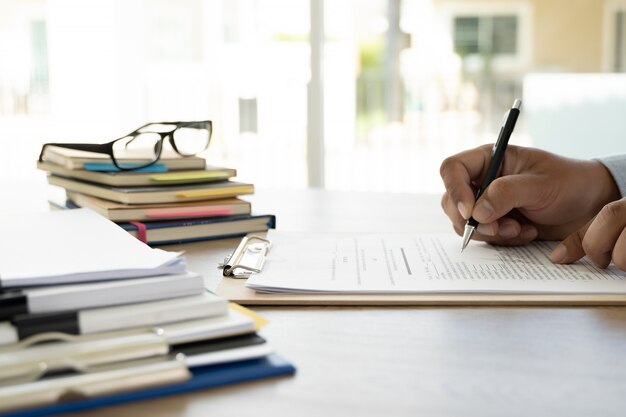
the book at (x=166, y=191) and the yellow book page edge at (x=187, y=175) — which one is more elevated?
the yellow book page edge at (x=187, y=175)

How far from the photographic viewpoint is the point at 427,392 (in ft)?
1.44

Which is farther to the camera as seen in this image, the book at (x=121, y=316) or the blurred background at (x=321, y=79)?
the blurred background at (x=321, y=79)

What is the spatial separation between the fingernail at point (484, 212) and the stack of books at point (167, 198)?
282 mm

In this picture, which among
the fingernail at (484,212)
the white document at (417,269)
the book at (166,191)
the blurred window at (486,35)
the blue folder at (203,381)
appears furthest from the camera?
the blurred window at (486,35)

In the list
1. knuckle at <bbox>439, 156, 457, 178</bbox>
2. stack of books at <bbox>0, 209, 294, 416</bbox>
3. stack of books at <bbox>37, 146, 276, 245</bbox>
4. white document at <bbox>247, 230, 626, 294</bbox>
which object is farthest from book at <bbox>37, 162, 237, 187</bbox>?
stack of books at <bbox>0, 209, 294, 416</bbox>

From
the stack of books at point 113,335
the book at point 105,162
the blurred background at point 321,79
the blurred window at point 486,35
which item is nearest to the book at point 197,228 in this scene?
the book at point 105,162

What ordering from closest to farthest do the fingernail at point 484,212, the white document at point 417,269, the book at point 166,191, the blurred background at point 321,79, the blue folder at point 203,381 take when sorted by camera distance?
1. the blue folder at point 203,381
2. the white document at point 417,269
3. the fingernail at point 484,212
4. the book at point 166,191
5. the blurred background at point 321,79

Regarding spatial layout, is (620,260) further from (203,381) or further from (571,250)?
(203,381)

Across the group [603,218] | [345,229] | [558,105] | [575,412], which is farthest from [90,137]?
[575,412]

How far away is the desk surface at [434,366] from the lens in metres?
0.41

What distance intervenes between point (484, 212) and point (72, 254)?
17.5 inches

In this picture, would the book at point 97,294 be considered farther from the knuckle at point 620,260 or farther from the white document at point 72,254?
the knuckle at point 620,260

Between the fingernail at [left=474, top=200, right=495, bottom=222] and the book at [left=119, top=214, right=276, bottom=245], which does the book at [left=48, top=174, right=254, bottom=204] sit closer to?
the book at [left=119, top=214, right=276, bottom=245]

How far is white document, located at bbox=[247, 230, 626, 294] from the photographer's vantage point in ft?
2.12
